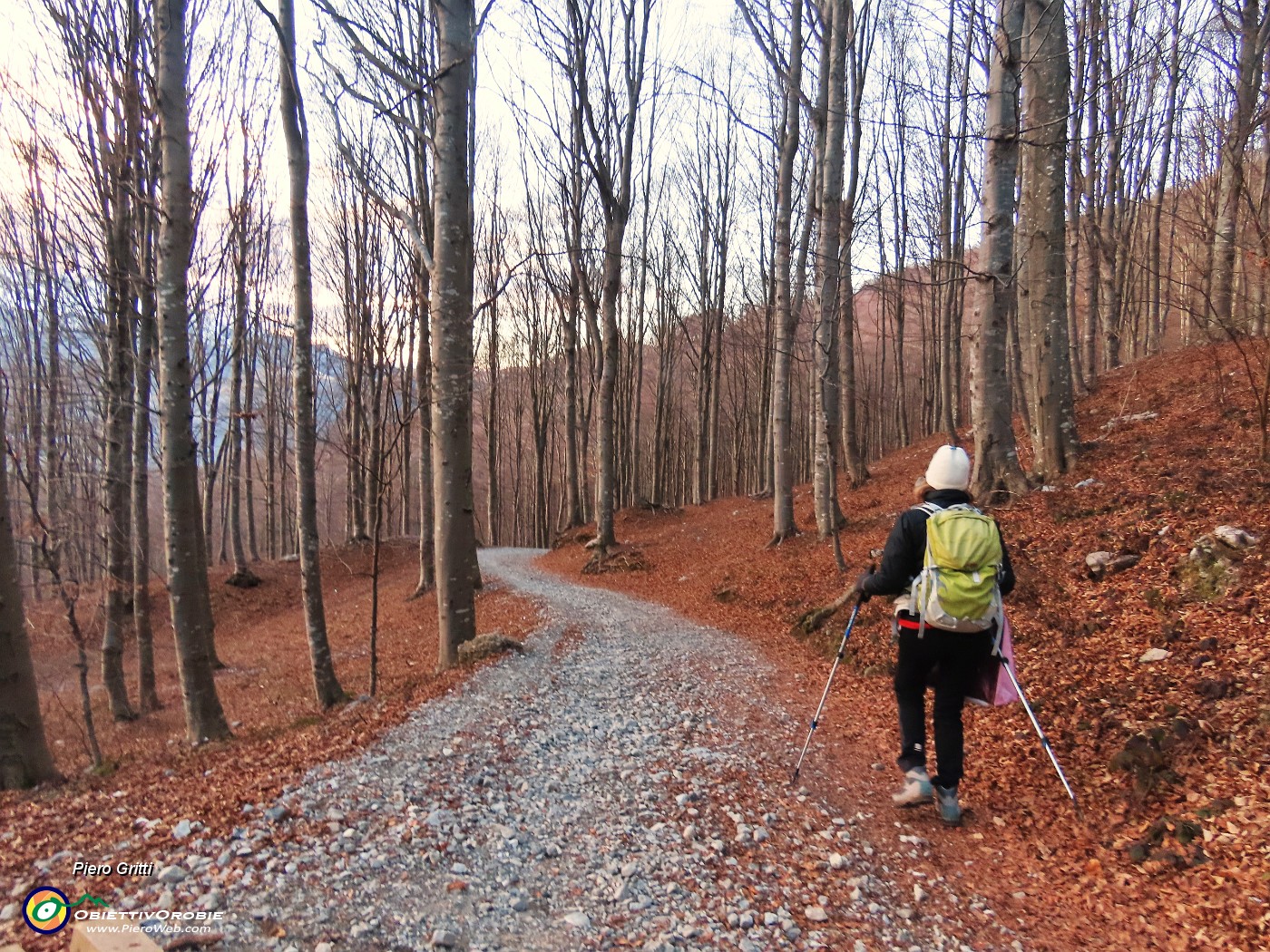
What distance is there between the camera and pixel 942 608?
3744mm

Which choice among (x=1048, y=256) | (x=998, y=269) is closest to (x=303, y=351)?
(x=998, y=269)

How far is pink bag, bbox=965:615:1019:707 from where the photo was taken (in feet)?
12.7

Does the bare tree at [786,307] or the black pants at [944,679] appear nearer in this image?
the black pants at [944,679]

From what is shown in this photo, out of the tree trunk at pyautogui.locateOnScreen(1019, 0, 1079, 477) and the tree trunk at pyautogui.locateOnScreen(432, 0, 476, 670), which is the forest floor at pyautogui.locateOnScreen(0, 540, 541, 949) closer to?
the tree trunk at pyautogui.locateOnScreen(432, 0, 476, 670)

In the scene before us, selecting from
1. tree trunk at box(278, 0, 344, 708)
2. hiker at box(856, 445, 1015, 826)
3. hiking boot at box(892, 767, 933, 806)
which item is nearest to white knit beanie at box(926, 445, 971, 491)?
hiker at box(856, 445, 1015, 826)

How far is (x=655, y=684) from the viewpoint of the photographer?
7.01 m

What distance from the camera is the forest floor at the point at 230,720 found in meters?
3.71

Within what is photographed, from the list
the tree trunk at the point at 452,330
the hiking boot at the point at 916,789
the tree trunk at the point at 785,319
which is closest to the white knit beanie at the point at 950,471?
the hiking boot at the point at 916,789

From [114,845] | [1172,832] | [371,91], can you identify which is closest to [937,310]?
[371,91]

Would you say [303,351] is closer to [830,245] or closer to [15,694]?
[15,694]

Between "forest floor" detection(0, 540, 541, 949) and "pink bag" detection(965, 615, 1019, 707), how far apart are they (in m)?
4.26

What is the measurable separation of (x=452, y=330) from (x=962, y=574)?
589 cm

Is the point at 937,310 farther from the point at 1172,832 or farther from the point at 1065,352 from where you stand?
the point at 1172,832

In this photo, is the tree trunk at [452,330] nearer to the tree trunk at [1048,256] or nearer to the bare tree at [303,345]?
the bare tree at [303,345]
